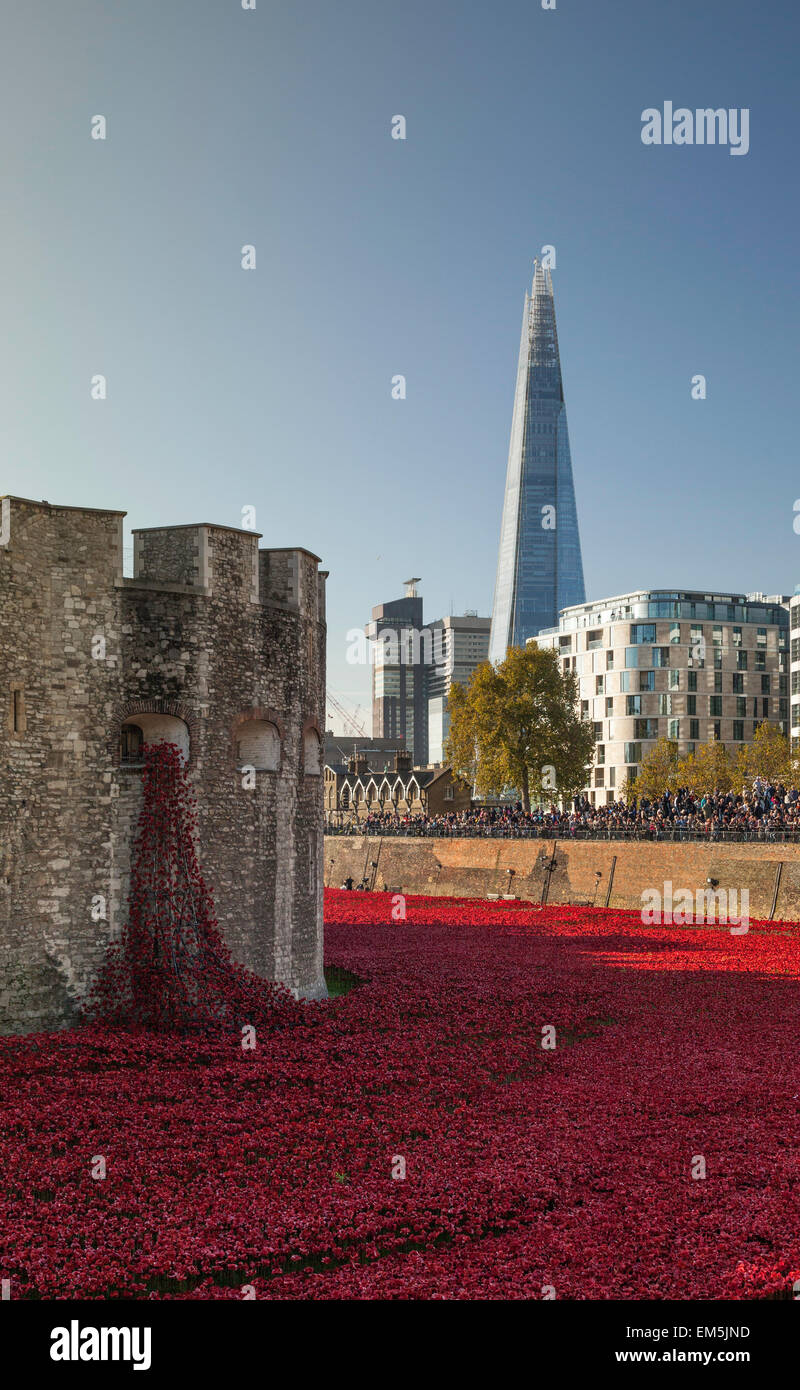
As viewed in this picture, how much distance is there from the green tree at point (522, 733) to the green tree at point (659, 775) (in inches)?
257

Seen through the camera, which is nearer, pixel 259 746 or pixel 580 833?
pixel 259 746

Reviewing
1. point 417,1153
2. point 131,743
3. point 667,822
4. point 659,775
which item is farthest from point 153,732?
point 659,775

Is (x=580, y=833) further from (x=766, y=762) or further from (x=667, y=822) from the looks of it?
(x=766, y=762)

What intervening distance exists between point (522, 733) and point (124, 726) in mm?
55856

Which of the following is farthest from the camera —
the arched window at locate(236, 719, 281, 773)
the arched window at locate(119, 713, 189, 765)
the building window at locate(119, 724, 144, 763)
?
the arched window at locate(236, 719, 281, 773)

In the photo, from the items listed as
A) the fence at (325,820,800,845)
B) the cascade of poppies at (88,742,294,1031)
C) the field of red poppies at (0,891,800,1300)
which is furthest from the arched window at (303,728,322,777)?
the fence at (325,820,800,845)

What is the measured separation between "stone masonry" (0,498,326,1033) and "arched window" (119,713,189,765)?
0.14ft

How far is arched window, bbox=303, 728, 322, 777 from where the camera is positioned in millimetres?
27172

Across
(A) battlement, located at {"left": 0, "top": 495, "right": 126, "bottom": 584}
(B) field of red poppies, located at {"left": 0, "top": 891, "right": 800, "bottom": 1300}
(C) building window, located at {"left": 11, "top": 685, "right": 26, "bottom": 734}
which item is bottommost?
(B) field of red poppies, located at {"left": 0, "top": 891, "right": 800, "bottom": 1300}

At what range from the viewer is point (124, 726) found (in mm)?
22750

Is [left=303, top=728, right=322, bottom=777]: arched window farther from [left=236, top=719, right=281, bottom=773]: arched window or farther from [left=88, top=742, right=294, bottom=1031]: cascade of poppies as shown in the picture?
[left=88, top=742, right=294, bottom=1031]: cascade of poppies

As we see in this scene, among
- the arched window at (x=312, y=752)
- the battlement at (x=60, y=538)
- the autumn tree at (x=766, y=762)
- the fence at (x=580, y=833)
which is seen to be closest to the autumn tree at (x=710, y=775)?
the autumn tree at (x=766, y=762)

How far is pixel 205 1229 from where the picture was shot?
12.9m

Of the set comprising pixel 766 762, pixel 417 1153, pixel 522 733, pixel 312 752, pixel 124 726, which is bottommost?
pixel 417 1153
